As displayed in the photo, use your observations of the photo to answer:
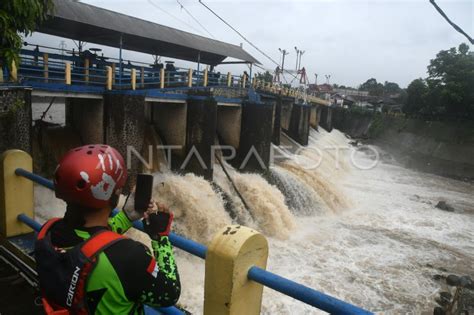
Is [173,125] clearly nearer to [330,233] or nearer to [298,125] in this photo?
[330,233]

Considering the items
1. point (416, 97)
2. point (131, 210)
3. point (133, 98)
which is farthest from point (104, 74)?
point (416, 97)

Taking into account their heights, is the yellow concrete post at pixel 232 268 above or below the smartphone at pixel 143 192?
below

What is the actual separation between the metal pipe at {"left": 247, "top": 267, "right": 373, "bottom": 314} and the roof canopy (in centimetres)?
1000

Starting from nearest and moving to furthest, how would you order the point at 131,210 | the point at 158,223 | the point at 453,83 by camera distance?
1. the point at 158,223
2. the point at 131,210
3. the point at 453,83

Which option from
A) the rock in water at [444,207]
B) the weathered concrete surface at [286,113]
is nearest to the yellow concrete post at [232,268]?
the rock in water at [444,207]

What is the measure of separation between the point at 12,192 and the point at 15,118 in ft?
13.0

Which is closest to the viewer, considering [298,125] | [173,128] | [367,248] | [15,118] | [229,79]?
[15,118]

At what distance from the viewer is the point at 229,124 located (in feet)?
50.9

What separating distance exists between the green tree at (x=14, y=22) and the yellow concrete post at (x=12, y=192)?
978mm

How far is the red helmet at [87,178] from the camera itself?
1.40 metres

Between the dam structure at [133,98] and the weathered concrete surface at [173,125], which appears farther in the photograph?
the weathered concrete surface at [173,125]

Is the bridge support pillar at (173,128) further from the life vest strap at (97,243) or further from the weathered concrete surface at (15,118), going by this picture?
the life vest strap at (97,243)

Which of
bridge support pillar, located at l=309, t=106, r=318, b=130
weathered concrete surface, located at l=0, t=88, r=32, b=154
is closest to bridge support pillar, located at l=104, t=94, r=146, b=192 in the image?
weathered concrete surface, located at l=0, t=88, r=32, b=154

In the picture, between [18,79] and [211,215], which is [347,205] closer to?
[211,215]
